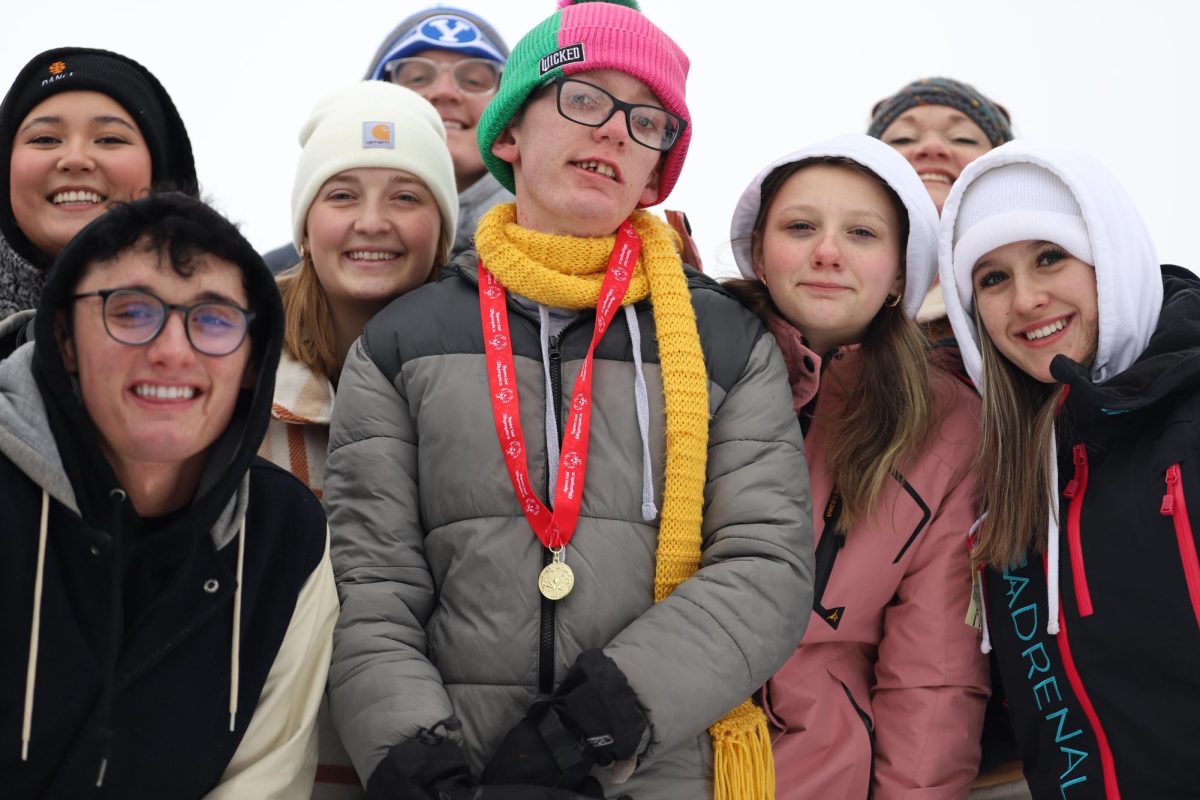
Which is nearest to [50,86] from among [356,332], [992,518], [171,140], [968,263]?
[171,140]

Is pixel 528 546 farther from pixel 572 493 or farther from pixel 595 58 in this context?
pixel 595 58

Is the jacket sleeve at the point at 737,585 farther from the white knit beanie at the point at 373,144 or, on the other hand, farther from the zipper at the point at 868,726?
the white knit beanie at the point at 373,144

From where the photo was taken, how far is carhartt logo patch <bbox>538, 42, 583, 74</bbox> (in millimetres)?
2518

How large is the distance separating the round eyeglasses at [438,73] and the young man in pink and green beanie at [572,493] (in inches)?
66.2

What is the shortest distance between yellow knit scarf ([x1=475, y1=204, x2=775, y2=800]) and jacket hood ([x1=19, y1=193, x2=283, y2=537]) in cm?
61

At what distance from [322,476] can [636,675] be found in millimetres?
1117

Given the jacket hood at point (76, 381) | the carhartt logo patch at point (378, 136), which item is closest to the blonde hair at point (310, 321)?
the carhartt logo patch at point (378, 136)

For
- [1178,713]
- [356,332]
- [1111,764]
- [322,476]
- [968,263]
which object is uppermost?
[968,263]

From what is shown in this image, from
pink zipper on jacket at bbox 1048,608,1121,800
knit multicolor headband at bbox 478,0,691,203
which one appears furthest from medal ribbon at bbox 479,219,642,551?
pink zipper on jacket at bbox 1048,608,1121,800

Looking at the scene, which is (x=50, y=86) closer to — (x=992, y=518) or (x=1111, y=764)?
(x=992, y=518)

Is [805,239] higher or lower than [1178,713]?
higher

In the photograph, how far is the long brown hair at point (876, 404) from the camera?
2744mm

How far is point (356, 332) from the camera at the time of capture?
311cm

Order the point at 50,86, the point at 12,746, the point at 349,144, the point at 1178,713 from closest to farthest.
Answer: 1. the point at 12,746
2. the point at 1178,713
3. the point at 50,86
4. the point at 349,144
